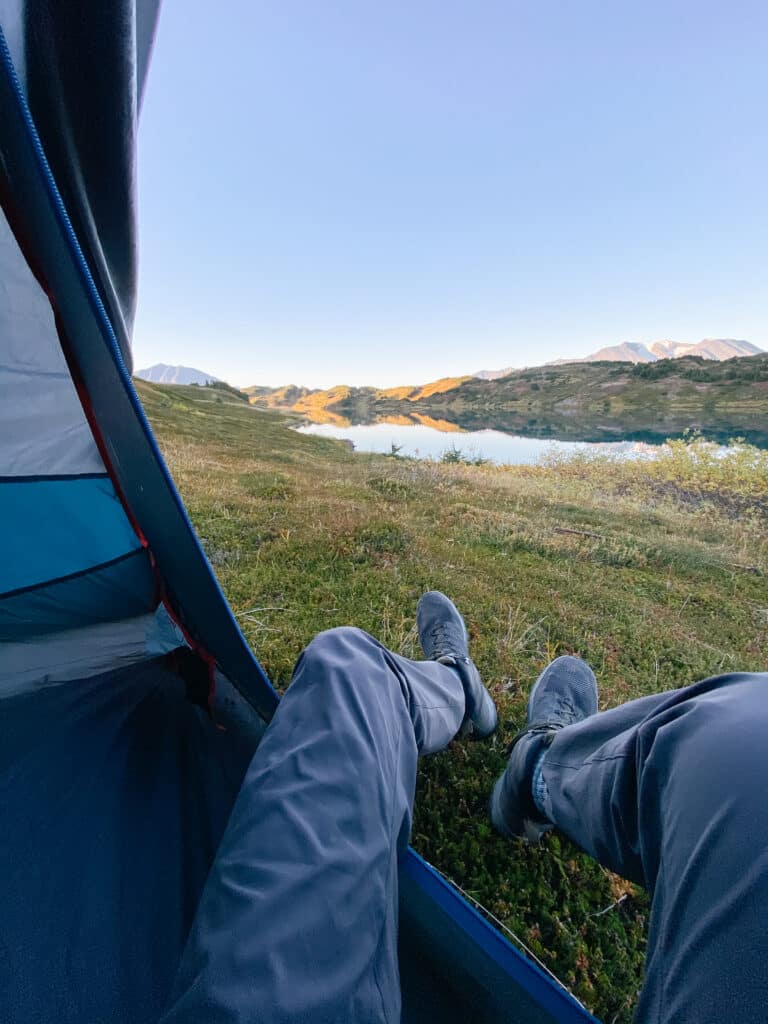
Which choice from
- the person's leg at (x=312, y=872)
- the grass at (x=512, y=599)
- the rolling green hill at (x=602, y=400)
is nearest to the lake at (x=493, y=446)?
the rolling green hill at (x=602, y=400)

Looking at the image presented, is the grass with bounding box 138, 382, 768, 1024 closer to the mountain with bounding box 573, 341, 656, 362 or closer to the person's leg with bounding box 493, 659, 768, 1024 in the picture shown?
the person's leg with bounding box 493, 659, 768, 1024

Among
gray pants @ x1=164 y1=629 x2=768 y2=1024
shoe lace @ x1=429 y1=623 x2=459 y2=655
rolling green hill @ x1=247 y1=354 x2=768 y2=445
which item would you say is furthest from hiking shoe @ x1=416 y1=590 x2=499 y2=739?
rolling green hill @ x1=247 y1=354 x2=768 y2=445

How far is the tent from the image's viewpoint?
0.77m

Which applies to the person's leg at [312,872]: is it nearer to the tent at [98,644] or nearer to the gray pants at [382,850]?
the gray pants at [382,850]

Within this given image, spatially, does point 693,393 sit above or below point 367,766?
above

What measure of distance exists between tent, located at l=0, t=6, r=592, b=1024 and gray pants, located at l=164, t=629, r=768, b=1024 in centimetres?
33

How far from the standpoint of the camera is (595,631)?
9.27 feet

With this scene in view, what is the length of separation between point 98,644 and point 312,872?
154cm

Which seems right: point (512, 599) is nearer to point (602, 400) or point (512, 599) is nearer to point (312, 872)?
point (312, 872)

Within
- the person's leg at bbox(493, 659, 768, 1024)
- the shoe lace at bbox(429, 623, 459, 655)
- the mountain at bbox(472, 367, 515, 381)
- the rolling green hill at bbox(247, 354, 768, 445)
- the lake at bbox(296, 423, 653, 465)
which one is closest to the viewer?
the person's leg at bbox(493, 659, 768, 1024)

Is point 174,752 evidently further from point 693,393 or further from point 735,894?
point 693,393

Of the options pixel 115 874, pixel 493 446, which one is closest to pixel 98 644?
pixel 115 874

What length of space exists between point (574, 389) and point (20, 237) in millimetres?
59497

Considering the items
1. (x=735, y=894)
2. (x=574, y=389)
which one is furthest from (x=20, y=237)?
(x=574, y=389)
